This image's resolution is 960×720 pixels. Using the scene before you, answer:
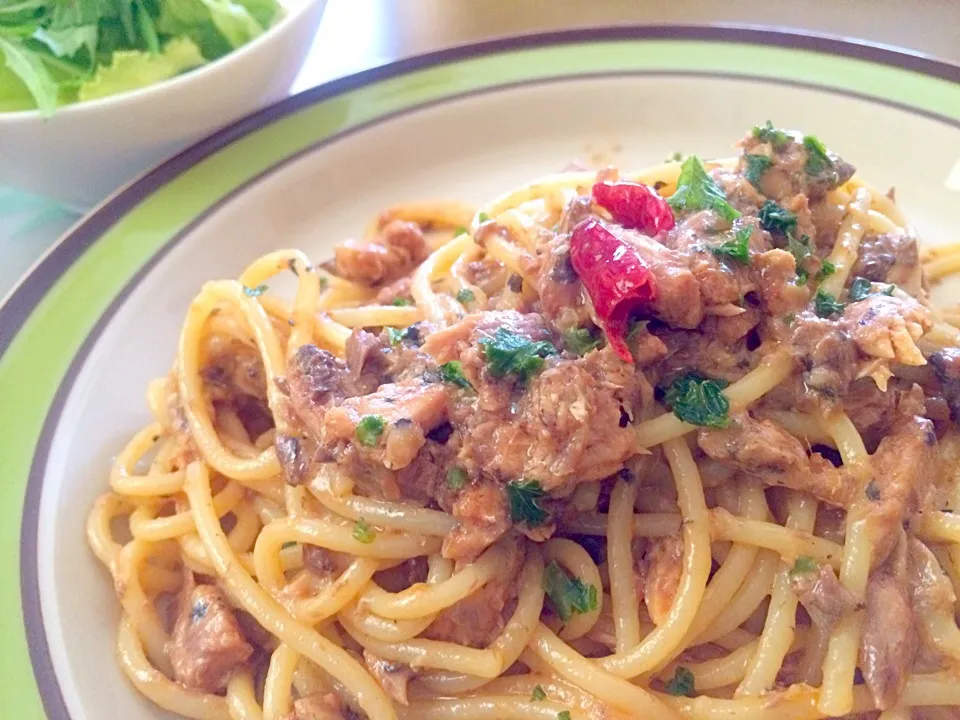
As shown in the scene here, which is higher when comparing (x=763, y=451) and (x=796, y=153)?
(x=796, y=153)

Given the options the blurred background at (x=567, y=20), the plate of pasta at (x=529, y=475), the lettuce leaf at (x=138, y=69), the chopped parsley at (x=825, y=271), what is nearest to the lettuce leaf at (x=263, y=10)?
the lettuce leaf at (x=138, y=69)

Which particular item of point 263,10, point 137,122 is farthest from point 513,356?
point 263,10

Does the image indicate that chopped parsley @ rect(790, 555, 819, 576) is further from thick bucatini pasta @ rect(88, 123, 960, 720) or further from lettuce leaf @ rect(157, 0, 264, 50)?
lettuce leaf @ rect(157, 0, 264, 50)

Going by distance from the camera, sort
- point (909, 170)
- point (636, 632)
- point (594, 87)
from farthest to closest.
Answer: point (594, 87) < point (909, 170) < point (636, 632)

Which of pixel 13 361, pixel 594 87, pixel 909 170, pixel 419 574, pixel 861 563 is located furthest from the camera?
pixel 594 87

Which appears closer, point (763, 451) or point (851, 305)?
point (763, 451)

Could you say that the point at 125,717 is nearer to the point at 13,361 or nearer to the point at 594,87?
the point at 13,361

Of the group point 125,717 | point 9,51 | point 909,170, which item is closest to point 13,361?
point 125,717
